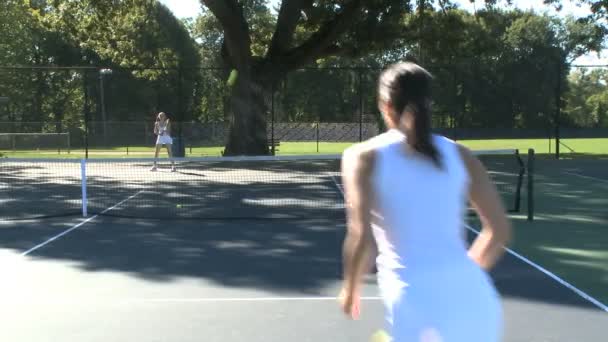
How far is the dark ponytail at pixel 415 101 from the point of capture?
2.06 meters

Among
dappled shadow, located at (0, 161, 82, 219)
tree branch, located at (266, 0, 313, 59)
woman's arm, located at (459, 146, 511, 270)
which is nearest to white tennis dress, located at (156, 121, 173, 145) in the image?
dappled shadow, located at (0, 161, 82, 219)

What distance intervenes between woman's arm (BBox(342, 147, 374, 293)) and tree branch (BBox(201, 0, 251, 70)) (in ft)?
66.0

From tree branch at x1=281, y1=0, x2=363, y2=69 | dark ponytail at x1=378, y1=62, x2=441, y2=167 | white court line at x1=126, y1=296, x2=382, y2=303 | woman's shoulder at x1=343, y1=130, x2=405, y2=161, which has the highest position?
tree branch at x1=281, y1=0, x2=363, y2=69

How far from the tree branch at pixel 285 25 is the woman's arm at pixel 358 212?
20845 millimetres

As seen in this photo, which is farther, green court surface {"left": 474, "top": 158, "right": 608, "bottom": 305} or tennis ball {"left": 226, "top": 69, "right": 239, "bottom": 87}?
tennis ball {"left": 226, "top": 69, "right": 239, "bottom": 87}

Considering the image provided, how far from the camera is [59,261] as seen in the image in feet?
23.6

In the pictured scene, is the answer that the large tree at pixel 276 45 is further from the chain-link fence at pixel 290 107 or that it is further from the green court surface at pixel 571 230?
the chain-link fence at pixel 290 107

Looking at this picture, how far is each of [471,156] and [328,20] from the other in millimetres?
23696

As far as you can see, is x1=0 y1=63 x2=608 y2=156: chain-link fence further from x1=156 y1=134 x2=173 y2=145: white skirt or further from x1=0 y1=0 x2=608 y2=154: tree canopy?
x1=156 y1=134 x2=173 y2=145: white skirt

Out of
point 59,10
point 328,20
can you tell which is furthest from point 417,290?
point 59,10

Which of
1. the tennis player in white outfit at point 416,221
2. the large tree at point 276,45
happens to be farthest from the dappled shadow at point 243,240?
the large tree at point 276,45

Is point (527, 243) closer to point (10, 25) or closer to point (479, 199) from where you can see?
point (479, 199)

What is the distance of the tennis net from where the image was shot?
10.8m

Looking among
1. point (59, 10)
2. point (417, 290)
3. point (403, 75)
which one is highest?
point (59, 10)
